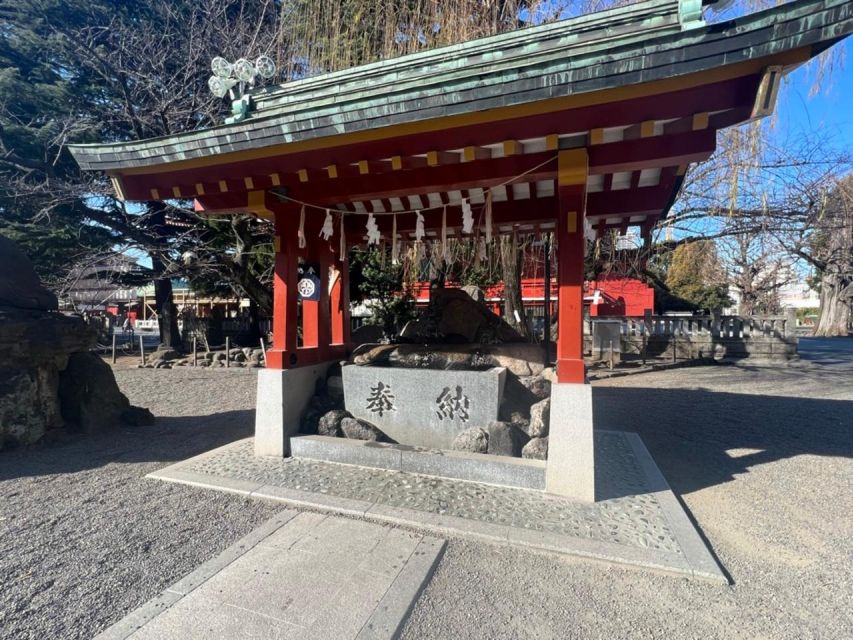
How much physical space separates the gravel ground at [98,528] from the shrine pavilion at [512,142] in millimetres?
1239

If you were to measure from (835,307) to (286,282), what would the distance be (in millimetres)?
35823

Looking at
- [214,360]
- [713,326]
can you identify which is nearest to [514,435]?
[214,360]

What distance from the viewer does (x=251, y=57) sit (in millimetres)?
10820

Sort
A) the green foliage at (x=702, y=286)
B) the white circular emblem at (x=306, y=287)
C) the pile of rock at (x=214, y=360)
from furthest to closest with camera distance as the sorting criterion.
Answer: the green foliage at (x=702, y=286) → the pile of rock at (x=214, y=360) → the white circular emblem at (x=306, y=287)

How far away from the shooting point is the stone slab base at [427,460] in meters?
3.68

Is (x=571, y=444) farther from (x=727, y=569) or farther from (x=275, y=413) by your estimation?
(x=275, y=413)

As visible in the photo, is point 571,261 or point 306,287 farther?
point 306,287

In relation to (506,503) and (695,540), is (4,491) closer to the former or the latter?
(506,503)

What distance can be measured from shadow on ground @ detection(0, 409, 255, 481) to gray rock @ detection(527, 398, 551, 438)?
3.98 m

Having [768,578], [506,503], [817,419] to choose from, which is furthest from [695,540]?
[817,419]

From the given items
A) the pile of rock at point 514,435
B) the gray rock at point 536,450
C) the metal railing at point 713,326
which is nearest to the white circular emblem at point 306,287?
the pile of rock at point 514,435

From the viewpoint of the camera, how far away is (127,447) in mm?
5121

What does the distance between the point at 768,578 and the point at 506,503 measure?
5.69ft

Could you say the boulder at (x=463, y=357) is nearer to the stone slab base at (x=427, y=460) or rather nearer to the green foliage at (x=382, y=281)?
the stone slab base at (x=427, y=460)
